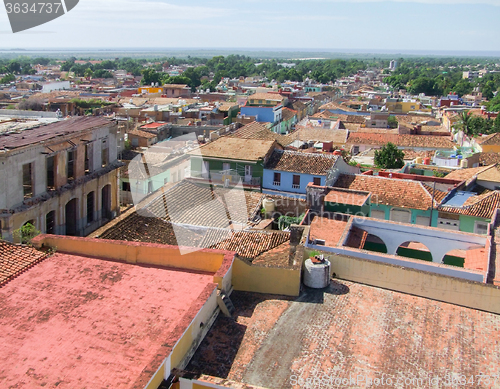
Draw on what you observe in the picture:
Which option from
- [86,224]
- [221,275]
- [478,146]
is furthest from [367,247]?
[478,146]

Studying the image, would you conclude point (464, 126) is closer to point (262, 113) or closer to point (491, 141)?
point (491, 141)

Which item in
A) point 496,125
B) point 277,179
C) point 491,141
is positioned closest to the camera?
point 277,179

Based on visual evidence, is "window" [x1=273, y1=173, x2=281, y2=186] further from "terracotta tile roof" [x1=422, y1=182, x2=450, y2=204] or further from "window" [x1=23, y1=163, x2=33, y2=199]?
"window" [x1=23, y1=163, x2=33, y2=199]

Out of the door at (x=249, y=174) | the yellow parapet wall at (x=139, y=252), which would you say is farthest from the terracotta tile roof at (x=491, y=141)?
the yellow parapet wall at (x=139, y=252)

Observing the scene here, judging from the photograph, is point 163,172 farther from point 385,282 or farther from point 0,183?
point 385,282

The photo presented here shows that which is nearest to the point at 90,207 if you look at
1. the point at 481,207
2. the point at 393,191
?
the point at 393,191

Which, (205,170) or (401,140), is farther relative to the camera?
(401,140)

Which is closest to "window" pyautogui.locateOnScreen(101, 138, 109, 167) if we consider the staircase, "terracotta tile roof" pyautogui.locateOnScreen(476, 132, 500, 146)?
the staircase
